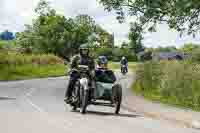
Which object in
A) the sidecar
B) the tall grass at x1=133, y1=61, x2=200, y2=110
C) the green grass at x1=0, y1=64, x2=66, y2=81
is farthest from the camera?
the green grass at x1=0, y1=64, x2=66, y2=81

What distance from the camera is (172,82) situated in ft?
84.0

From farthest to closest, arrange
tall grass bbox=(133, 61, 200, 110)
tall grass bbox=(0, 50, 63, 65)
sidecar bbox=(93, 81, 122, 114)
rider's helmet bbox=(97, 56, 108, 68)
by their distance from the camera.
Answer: tall grass bbox=(0, 50, 63, 65) < tall grass bbox=(133, 61, 200, 110) < rider's helmet bbox=(97, 56, 108, 68) < sidecar bbox=(93, 81, 122, 114)

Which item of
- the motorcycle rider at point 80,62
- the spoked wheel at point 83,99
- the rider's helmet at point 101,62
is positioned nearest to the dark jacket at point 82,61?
the motorcycle rider at point 80,62

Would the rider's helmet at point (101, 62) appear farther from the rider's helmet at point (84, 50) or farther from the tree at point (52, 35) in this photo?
the tree at point (52, 35)

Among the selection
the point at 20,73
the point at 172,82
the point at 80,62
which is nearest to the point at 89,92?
the point at 80,62

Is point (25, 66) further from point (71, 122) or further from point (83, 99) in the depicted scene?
point (71, 122)

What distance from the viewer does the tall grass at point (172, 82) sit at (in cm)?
2316

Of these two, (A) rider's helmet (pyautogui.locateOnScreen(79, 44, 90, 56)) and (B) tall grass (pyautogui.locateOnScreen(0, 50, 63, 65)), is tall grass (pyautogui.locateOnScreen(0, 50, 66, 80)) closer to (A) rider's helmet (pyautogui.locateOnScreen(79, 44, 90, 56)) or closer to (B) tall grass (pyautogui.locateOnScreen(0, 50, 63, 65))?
(B) tall grass (pyautogui.locateOnScreen(0, 50, 63, 65))

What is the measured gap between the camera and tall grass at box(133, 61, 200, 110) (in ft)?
76.0

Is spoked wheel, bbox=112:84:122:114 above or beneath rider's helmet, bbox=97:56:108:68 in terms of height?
beneath

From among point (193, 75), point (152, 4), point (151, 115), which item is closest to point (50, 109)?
point (151, 115)

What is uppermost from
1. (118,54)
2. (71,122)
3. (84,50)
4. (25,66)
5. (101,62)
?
(84,50)

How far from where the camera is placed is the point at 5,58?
68625 mm

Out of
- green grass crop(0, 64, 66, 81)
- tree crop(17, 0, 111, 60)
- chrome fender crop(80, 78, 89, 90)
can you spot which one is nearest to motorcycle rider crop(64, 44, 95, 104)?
chrome fender crop(80, 78, 89, 90)
